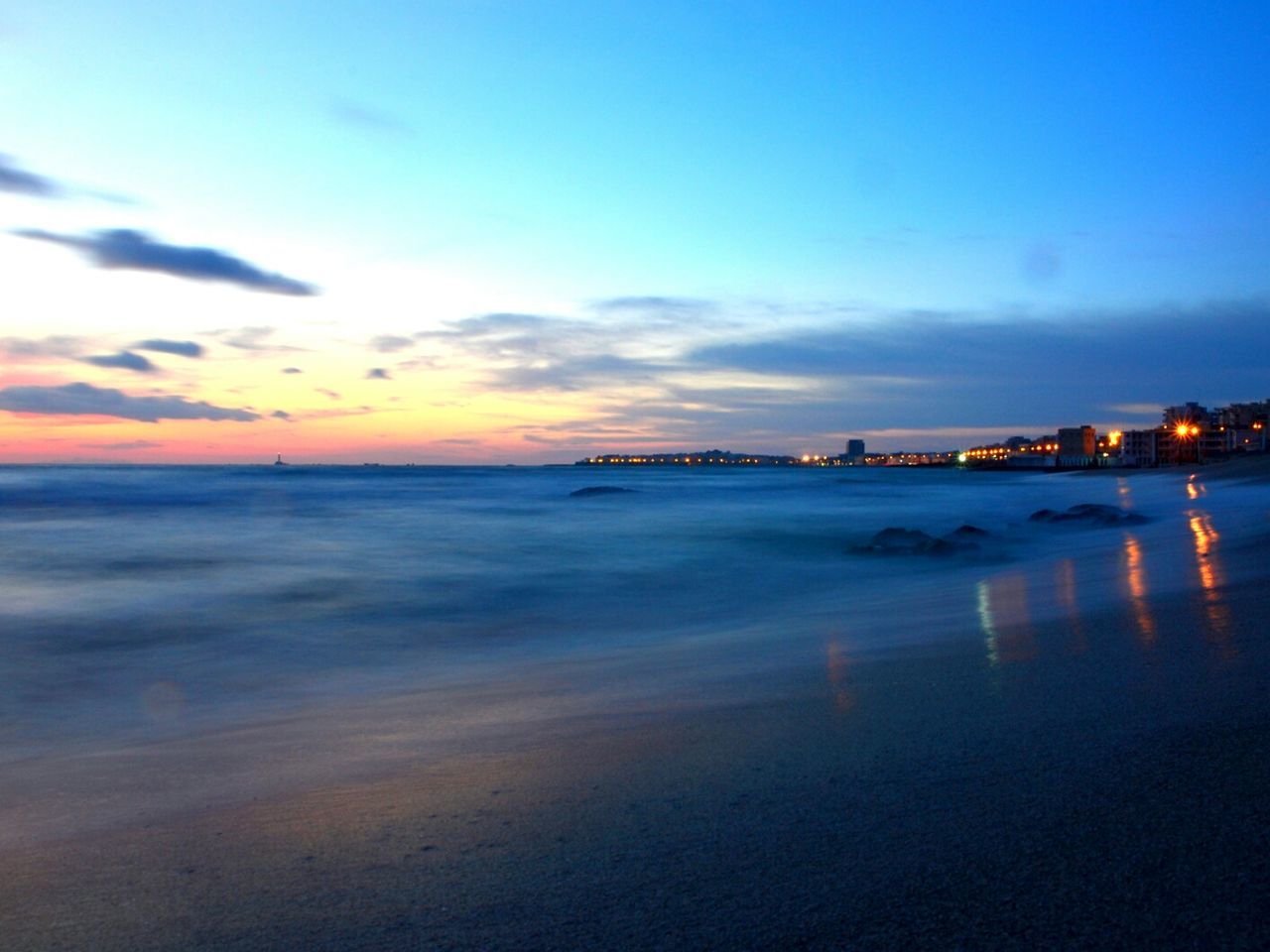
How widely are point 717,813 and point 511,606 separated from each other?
9.77 meters

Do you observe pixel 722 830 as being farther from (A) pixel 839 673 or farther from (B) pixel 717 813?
(A) pixel 839 673

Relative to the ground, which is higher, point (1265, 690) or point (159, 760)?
point (1265, 690)

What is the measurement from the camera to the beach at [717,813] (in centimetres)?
213

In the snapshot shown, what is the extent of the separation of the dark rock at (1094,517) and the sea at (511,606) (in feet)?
0.70

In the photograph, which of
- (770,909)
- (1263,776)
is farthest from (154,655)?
(1263,776)

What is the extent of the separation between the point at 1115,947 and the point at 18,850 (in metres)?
3.22

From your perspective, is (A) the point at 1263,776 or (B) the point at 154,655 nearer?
(A) the point at 1263,776

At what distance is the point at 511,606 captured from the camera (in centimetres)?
1238

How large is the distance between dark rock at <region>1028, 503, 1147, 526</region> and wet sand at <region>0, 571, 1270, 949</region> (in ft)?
54.9

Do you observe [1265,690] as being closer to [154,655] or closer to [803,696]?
[803,696]

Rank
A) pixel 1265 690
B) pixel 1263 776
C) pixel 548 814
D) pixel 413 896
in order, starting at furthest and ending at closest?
1. pixel 1265 690
2. pixel 548 814
3. pixel 1263 776
4. pixel 413 896

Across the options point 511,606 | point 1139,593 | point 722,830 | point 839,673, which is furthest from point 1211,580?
point 511,606

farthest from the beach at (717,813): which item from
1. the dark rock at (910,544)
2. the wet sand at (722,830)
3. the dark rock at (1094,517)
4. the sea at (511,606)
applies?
the dark rock at (1094,517)

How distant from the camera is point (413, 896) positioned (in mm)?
2369
